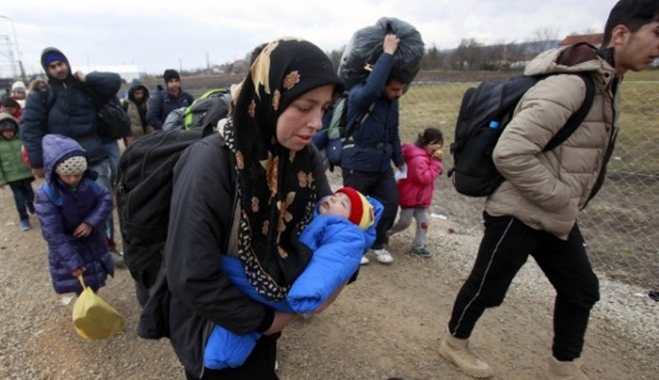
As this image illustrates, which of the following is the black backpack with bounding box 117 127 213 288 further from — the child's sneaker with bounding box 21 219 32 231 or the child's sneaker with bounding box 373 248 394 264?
Result: the child's sneaker with bounding box 21 219 32 231

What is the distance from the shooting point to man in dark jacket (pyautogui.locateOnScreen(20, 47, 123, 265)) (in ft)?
12.5

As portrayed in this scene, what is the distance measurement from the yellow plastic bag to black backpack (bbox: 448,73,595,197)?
250 cm

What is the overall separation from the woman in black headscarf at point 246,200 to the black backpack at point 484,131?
3.82ft

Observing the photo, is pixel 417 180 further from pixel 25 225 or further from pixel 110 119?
pixel 25 225

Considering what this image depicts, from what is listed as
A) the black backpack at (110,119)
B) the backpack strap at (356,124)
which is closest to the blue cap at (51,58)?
the black backpack at (110,119)

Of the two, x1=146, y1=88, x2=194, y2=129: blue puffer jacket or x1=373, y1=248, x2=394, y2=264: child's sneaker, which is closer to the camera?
x1=373, y1=248, x2=394, y2=264: child's sneaker

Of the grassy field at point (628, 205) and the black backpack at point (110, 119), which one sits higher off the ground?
the black backpack at point (110, 119)

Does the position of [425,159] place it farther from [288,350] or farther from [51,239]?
[51,239]

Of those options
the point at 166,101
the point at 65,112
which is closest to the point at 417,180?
the point at 65,112

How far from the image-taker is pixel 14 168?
209 inches

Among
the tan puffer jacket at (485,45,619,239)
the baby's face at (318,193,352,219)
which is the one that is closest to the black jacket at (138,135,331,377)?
the baby's face at (318,193,352,219)

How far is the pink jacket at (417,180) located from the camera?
13.5 ft

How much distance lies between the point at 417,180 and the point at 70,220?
10.1 feet

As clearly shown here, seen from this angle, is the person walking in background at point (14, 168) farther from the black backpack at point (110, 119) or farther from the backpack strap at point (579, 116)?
the backpack strap at point (579, 116)
